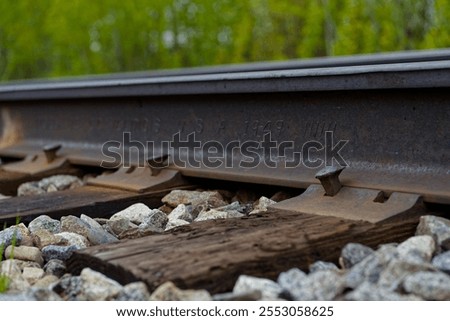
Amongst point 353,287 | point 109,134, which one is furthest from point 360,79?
point 109,134

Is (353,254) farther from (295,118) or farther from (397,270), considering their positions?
(295,118)

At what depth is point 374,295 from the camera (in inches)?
70.5

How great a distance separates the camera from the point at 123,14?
45.3 feet

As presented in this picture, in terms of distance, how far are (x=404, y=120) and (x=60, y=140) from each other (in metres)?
2.80

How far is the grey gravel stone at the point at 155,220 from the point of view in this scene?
2.75m

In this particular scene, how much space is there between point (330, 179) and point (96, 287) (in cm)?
101

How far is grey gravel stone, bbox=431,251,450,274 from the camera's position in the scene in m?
1.99

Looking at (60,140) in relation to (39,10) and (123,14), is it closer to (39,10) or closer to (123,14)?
(123,14)

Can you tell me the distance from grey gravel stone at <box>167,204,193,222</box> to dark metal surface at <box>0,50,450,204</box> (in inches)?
13.4

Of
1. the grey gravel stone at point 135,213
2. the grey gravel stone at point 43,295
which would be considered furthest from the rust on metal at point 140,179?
the grey gravel stone at point 43,295

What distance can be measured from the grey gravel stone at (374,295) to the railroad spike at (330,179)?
2.73ft

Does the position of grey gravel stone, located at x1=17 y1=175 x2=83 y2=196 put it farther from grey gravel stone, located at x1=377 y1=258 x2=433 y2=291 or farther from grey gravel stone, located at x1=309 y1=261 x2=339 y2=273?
grey gravel stone, located at x1=377 y1=258 x2=433 y2=291

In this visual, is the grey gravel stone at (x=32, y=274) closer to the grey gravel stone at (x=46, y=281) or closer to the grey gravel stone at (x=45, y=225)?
the grey gravel stone at (x=46, y=281)

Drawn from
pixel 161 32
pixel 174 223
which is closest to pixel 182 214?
pixel 174 223
